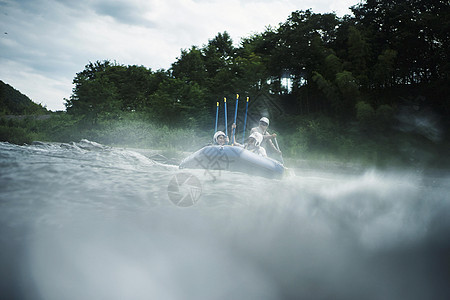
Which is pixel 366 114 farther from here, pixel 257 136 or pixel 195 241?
pixel 195 241

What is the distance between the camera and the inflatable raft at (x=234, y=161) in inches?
204

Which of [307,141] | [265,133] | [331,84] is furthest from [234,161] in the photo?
[331,84]

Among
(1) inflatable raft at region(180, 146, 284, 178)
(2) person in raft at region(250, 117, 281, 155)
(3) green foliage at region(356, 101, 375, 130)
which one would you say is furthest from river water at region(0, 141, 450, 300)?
(3) green foliage at region(356, 101, 375, 130)

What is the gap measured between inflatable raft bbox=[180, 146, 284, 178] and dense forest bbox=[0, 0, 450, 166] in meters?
9.91

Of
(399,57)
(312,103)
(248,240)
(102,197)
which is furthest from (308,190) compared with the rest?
(312,103)

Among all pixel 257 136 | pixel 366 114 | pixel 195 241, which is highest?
pixel 366 114

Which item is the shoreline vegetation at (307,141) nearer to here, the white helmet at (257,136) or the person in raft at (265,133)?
the person in raft at (265,133)

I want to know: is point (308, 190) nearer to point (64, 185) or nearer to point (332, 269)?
point (332, 269)

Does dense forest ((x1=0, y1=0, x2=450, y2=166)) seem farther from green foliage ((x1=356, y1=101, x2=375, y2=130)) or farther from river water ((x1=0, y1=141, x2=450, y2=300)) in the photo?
river water ((x1=0, y1=141, x2=450, y2=300))

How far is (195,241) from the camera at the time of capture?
7.49 ft

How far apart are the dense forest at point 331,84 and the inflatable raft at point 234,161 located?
9914 mm

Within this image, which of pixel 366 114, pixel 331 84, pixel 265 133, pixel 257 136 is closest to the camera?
pixel 257 136

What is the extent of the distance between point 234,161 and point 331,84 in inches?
582

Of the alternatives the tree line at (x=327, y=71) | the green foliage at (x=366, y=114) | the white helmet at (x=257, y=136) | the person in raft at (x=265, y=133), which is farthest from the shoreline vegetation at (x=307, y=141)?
the white helmet at (x=257, y=136)
